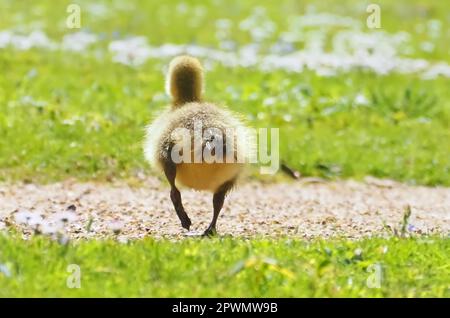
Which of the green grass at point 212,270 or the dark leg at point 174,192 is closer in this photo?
the green grass at point 212,270

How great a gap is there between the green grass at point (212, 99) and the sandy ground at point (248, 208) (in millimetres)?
393

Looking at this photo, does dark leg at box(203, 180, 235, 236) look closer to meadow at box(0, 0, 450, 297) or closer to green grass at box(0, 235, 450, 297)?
meadow at box(0, 0, 450, 297)

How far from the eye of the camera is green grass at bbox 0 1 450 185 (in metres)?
11.2

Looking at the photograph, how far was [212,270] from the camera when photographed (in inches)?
245

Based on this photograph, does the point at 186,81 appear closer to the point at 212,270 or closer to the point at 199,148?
the point at 199,148

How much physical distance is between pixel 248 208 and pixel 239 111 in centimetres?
348

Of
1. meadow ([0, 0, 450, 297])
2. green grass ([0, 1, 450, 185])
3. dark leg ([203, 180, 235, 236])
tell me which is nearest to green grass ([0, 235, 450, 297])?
meadow ([0, 0, 450, 297])

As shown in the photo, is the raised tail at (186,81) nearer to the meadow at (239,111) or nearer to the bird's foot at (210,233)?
the meadow at (239,111)

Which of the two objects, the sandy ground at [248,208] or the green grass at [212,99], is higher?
the green grass at [212,99]

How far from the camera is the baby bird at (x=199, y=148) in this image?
7.47 m

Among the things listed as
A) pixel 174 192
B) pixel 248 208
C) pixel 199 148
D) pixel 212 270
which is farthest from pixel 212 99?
pixel 212 270

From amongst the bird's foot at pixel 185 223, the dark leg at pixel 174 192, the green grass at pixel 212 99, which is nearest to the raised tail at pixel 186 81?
the dark leg at pixel 174 192

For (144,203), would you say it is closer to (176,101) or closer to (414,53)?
(176,101)
